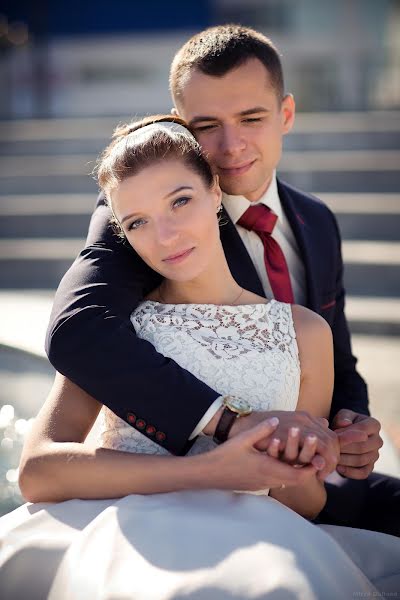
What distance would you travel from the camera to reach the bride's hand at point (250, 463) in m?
1.60

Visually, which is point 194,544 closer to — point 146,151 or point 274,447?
point 274,447

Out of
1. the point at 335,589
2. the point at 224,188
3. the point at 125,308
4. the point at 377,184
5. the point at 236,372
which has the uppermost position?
the point at 224,188

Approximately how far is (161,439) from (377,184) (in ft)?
22.1

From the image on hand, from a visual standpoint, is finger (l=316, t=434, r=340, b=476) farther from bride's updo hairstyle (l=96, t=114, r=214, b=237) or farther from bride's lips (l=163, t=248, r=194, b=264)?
bride's updo hairstyle (l=96, t=114, r=214, b=237)

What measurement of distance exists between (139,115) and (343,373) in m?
10.6

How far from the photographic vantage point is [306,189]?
7.98 m

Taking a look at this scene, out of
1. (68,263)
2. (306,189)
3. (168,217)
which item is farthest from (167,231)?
(306,189)

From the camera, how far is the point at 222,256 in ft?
6.68

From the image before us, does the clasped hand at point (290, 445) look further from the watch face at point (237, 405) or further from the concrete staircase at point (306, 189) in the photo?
the concrete staircase at point (306, 189)

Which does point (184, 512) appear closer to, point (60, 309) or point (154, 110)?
point (60, 309)

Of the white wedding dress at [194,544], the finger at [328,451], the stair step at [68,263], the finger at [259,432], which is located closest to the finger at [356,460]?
the white wedding dress at [194,544]

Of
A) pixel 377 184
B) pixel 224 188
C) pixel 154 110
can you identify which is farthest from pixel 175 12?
pixel 224 188

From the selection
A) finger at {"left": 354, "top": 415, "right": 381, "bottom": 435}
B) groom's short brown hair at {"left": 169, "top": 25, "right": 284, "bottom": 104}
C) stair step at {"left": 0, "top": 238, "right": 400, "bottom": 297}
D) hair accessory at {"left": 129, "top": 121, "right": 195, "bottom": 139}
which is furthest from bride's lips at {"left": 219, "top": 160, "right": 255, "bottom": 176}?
stair step at {"left": 0, "top": 238, "right": 400, "bottom": 297}

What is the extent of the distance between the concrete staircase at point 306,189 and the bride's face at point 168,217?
3865 mm
